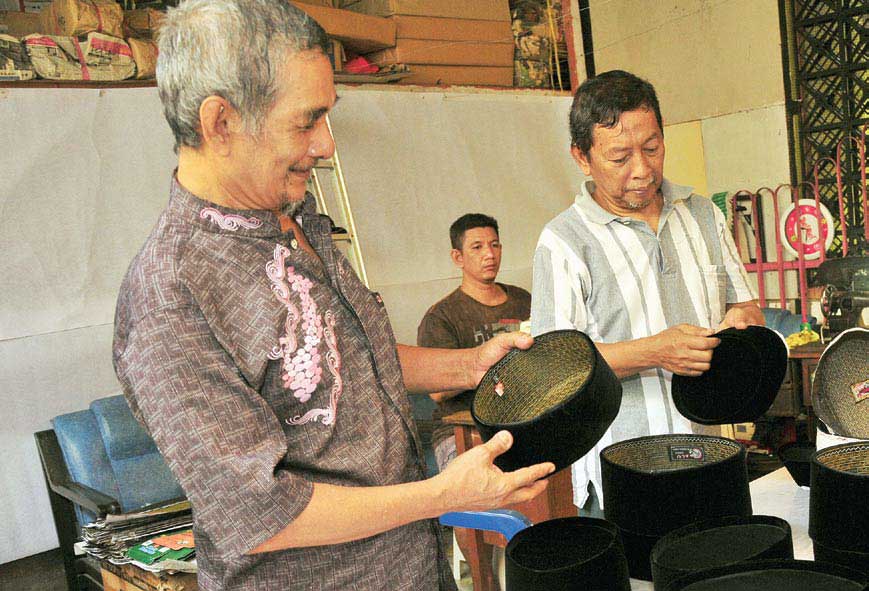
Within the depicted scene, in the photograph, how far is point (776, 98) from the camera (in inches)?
200

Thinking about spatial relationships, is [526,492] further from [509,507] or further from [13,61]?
[13,61]

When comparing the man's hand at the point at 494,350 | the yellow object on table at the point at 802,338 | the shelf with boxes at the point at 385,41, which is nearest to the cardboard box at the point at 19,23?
the shelf with boxes at the point at 385,41

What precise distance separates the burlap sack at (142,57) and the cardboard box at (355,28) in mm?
774

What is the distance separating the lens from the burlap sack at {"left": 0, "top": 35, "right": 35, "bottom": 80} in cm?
323

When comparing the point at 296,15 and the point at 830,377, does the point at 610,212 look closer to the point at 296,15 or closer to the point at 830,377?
the point at 830,377

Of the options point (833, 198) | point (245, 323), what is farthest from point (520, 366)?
point (833, 198)

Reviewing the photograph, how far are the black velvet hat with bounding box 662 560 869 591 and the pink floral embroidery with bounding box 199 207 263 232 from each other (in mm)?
627

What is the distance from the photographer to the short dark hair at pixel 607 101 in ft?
5.50

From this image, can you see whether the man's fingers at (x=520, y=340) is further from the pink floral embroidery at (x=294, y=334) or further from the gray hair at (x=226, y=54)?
the gray hair at (x=226, y=54)

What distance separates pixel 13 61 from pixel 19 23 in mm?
437

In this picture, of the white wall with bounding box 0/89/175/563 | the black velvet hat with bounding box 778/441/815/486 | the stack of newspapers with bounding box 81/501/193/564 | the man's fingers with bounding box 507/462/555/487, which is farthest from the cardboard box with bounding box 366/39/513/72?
the man's fingers with bounding box 507/462/555/487

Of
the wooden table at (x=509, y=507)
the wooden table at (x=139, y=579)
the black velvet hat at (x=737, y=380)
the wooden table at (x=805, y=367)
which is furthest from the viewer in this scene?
the wooden table at (x=805, y=367)

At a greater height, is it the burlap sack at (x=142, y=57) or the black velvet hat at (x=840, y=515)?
the burlap sack at (x=142, y=57)

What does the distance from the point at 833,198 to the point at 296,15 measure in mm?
4633
